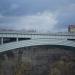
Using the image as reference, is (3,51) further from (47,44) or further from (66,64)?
(66,64)

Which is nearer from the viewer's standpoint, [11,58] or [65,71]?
[65,71]

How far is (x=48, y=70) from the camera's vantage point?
15617mm

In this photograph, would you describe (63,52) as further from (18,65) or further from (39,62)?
(18,65)

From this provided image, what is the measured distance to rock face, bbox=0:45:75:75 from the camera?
50.2 feet

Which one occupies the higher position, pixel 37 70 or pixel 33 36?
pixel 33 36

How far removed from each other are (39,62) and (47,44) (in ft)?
9.23

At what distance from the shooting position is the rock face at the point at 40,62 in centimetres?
1531

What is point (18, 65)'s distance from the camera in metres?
15.7

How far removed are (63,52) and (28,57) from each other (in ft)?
7.32

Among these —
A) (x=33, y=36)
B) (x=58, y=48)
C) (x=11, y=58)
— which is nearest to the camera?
(x=11, y=58)

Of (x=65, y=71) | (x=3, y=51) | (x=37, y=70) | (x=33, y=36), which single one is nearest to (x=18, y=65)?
(x=37, y=70)

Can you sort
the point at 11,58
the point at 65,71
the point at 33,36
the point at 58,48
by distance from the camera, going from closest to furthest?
the point at 65,71
the point at 11,58
the point at 58,48
the point at 33,36

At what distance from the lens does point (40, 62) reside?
53.2 ft

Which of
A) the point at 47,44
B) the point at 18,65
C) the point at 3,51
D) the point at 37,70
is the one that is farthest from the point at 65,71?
the point at 3,51
